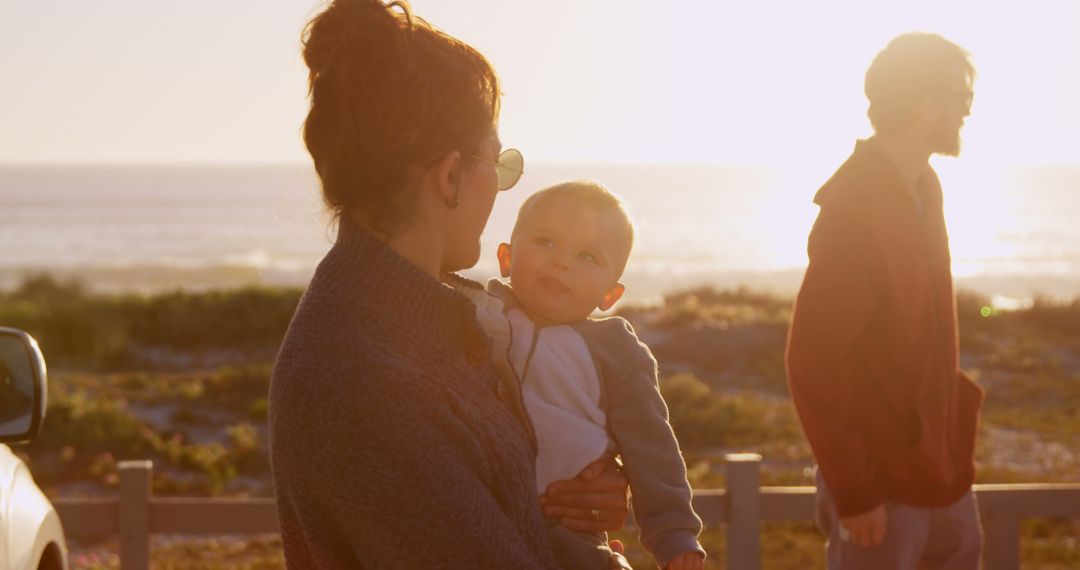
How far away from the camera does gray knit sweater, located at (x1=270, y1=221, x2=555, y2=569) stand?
215 cm

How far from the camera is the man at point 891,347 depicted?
417cm

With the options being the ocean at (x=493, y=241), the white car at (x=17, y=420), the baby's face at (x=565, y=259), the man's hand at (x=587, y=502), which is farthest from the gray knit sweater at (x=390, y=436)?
the white car at (x=17, y=420)

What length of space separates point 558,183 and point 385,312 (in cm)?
108

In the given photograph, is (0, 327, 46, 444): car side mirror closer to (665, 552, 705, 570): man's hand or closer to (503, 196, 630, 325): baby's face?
(503, 196, 630, 325): baby's face

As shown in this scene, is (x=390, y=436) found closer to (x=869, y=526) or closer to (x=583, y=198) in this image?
(x=583, y=198)

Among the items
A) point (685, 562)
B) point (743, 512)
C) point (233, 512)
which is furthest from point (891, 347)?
point (233, 512)

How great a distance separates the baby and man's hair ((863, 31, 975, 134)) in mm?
1375

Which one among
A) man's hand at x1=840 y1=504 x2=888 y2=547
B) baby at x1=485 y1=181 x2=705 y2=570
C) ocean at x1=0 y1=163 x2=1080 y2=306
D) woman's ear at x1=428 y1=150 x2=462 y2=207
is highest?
woman's ear at x1=428 y1=150 x2=462 y2=207

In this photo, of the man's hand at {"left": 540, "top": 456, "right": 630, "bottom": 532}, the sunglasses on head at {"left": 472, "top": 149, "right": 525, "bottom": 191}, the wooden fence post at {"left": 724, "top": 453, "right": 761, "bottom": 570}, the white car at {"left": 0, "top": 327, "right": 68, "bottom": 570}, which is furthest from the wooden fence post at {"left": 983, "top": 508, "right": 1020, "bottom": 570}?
the sunglasses on head at {"left": 472, "top": 149, "right": 525, "bottom": 191}

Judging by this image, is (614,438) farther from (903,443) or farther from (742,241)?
(742,241)

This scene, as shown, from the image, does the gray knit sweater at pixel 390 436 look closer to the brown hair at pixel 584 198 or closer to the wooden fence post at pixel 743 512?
the brown hair at pixel 584 198

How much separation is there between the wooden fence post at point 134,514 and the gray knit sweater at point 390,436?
4.49 meters

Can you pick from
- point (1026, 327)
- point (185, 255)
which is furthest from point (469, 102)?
point (185, 255)

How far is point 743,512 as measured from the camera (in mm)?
6672
